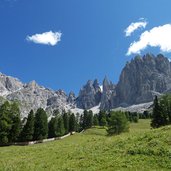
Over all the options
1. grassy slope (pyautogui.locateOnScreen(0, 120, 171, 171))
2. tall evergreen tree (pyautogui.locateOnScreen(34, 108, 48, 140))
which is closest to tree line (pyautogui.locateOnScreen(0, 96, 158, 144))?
tall evergreen tree (pyautogui.locateOnScreen(34, 108, 48, 140))

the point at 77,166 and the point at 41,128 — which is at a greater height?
the point at 41,128

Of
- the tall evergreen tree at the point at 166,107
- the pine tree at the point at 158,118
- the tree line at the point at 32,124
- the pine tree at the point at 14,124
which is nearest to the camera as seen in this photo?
the tree line at the point at 32,124

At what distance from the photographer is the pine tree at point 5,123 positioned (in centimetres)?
9686

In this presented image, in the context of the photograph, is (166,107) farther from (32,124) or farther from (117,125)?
(32,124)

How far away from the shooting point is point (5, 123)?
3907 inches

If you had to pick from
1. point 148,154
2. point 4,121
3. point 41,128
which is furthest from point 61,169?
point 41,128

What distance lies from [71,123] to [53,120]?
25.5 metres

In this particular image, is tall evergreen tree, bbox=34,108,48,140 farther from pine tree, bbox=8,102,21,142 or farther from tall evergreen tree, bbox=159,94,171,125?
tall evergreen tree, bbox=159,94,171,125

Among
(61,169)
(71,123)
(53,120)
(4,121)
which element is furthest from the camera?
(71,123)

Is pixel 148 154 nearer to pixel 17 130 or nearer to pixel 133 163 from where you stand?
pixel 133 163

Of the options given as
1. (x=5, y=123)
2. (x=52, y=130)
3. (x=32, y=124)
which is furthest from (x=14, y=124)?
(x=52, y=130)

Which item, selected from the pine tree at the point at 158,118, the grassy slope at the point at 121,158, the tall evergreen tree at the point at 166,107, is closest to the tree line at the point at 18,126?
the pine tree at the point at 158,118

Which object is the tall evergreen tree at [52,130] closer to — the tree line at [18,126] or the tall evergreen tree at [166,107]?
the tree line at [18,126]

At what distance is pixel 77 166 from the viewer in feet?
82.6
